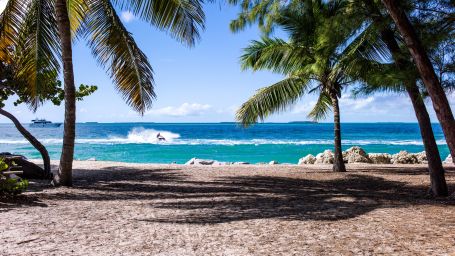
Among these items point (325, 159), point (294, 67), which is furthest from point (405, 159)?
point (294, 67)

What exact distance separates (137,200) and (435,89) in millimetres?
5708

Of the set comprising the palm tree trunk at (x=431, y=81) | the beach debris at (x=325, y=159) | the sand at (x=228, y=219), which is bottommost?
the sand at (x=228, y=219)

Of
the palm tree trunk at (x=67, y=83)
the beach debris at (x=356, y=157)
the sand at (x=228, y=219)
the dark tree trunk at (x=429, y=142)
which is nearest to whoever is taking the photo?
the sand at (x=228, y=219)

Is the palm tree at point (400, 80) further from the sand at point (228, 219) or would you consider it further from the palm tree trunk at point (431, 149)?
the sand at point (228, 219)

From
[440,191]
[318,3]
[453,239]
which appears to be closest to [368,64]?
[440,191]

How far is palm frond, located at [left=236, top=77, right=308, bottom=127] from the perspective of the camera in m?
13.7

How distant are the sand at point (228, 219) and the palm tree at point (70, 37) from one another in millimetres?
2312

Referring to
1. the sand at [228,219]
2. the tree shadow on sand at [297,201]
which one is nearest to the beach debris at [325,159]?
the tree shadow on sand at [297,201]

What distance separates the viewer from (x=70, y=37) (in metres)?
9.80

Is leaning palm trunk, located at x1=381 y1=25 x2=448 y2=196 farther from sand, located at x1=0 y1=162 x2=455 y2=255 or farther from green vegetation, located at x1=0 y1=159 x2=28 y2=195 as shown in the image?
green vegetation, located at x1=0 y1=159 x2=28 y2=195

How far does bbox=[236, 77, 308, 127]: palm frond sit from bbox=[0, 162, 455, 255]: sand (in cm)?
331

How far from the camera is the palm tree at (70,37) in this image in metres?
9.84

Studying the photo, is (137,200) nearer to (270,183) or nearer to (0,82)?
(270,183)

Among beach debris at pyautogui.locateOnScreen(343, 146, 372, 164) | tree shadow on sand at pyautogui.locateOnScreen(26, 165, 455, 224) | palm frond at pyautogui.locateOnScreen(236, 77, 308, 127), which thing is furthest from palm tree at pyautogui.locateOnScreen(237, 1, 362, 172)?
beach debris at pyautogui.locateOnScreen(343, 146, 372, 164)
